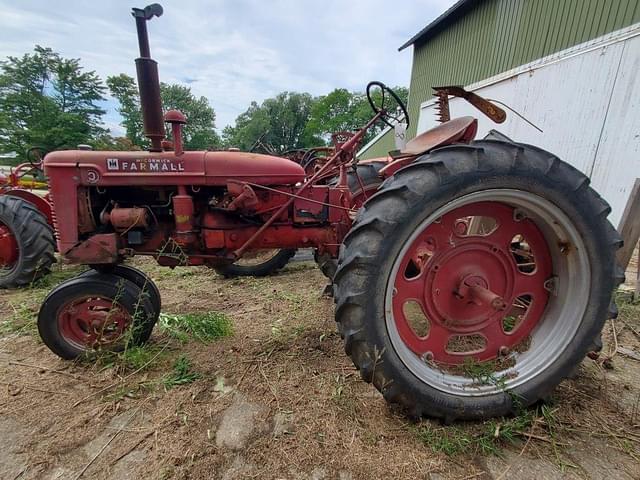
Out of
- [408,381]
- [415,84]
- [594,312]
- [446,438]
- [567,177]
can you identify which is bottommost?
[446,438]

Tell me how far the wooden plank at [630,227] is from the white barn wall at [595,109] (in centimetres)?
258

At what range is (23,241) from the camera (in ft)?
9.71

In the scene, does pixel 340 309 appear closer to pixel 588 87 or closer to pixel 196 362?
pixel 196 362

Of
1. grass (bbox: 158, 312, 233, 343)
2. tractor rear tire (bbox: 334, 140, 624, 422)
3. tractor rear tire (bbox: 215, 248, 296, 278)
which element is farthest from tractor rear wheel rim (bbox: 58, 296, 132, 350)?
tractor rear tire (bbox: 215, 248, 296, 278)

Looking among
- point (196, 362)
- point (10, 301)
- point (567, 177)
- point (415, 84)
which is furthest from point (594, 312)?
point (415, 84)

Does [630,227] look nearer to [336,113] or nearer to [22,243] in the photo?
[22,243]

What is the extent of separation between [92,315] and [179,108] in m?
37.8

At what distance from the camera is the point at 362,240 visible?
1210 millimetres

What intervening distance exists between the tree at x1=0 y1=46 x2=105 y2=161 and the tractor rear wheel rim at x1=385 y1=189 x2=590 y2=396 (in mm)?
26134

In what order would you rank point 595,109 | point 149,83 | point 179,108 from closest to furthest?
1. point 149,83
2. point 595,109
3. point 179,108

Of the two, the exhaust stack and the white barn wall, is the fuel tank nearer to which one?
the exhaust stack

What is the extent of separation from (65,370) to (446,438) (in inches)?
74.7

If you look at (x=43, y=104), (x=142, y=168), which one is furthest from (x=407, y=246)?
(x=43, y=104)

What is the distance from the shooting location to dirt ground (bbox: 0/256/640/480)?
116 centimetres
